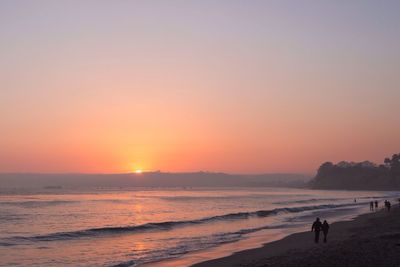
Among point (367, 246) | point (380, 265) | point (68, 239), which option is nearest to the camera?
point (380, 265)

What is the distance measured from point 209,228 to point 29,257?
17.8m

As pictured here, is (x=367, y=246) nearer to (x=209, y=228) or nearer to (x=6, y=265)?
(x=6, y=265)

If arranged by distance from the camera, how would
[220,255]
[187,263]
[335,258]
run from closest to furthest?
1. [335,258]
2. [187,263]
3. [220,255]

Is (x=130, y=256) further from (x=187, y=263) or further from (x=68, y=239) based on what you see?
(x=68, y=239)

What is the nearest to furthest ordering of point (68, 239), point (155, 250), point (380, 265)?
point (380, 265) → point (155, 250) → point (68, 239)

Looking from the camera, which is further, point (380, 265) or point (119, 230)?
point (119, 230)

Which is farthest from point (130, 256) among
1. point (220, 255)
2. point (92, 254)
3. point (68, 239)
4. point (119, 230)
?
point (119, 230)

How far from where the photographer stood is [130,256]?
2350 cm

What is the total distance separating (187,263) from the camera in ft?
69.8

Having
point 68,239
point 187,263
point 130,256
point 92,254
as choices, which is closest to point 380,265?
point 187,263

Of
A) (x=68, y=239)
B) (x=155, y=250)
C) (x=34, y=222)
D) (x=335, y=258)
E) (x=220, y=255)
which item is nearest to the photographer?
(x=335, y=258)

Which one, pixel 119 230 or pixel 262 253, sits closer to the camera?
pixel 262 253

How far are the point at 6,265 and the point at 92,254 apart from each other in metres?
4.51

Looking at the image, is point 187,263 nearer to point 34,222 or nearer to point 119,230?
point 119,230
